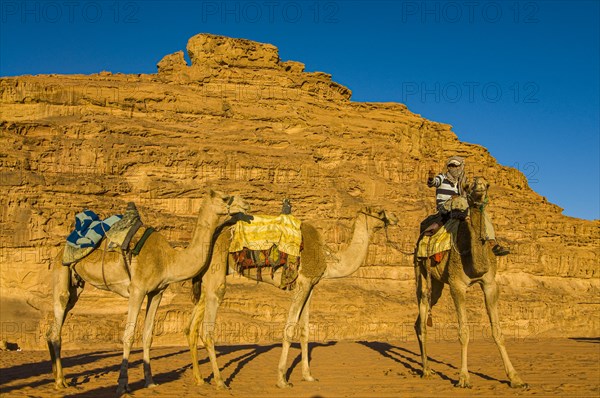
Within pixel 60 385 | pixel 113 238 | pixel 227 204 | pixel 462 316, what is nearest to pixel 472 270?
pixel 462 316

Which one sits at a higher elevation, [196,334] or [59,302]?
[59,302]

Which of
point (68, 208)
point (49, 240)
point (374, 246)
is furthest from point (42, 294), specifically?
point (374, 246)

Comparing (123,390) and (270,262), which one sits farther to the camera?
A: (270,262)

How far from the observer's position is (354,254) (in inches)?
537

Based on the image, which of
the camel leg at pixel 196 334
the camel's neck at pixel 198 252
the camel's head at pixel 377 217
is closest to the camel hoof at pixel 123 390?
the camel leg at pixel 196 334

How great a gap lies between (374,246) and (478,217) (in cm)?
3964

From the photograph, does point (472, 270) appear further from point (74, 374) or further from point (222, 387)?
point (74, 374)

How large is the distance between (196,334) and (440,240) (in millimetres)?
5376

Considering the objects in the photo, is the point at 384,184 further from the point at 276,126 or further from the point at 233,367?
the point at 233,367

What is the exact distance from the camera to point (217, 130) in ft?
206

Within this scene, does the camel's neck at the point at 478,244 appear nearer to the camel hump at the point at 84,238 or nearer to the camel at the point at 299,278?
the camel at the point at 299,278

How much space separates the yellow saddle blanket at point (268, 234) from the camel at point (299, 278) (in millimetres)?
221

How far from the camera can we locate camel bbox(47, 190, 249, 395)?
12039mm

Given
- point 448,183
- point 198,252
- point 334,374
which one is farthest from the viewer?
point 334,374
